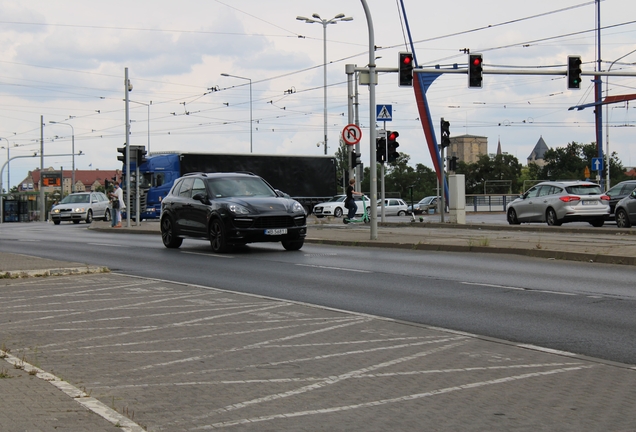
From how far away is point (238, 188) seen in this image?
2008 cm

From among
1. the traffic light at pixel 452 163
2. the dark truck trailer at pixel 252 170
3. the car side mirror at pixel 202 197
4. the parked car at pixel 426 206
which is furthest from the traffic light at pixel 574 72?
the parked car at pixel 426 206

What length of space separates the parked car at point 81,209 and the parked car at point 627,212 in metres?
29.2

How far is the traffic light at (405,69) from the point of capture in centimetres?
2672

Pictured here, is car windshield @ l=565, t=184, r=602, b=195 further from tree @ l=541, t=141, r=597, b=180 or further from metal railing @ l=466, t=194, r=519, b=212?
tree @ l=541, t=141, r=597, b=180

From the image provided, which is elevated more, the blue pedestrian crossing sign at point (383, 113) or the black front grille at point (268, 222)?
the blue pedestrian crossing sign at point (383, 113)

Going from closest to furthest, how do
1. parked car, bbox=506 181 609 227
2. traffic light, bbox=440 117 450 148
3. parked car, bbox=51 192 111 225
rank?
parked car, bbox=506 181 609 227
traffic light, bbox=440 117 450 148
parked car, bbox=51 192 111 225

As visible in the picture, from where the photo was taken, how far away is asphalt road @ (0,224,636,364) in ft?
28.5

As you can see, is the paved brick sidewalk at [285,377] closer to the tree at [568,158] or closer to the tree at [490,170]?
the tree at [490,170]

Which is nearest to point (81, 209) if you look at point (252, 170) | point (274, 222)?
point (252, 170)

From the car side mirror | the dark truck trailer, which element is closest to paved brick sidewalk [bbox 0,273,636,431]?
the car side mirror

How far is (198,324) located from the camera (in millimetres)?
9062

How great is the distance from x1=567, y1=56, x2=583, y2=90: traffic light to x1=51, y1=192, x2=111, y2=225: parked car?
88.6 feet

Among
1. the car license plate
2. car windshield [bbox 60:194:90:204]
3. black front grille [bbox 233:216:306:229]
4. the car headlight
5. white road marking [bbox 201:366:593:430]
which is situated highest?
car windshield [bbox 60:194:90:204]

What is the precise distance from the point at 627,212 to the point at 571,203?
7.94 ft
